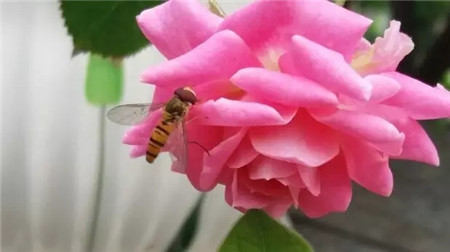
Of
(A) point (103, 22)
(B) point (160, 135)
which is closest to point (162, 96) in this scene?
(B) point (160, 135)

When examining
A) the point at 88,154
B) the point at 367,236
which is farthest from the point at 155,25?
the point at 367,236

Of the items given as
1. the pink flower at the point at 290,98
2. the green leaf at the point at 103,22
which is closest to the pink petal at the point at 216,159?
the pink flower at the point at 290,98

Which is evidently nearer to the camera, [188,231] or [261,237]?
[261,237]

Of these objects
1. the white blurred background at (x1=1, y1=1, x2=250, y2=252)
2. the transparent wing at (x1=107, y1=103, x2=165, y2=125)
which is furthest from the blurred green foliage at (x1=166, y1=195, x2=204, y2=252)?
the transparent wing at (x1=107, y1=103, x2=165, y2=125)

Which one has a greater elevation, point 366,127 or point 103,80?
point 366,127

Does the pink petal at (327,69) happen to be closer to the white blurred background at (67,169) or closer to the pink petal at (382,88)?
the pink petal at (382,88)

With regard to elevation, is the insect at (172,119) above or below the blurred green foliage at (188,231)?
above

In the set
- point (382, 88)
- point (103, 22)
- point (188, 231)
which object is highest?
point (382, 88)

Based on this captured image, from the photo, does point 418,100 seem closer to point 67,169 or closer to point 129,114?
point 129,114
